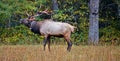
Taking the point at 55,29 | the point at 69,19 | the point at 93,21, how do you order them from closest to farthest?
1. the point at 55,29
2. the point at 93,21
3. the point at 69,19

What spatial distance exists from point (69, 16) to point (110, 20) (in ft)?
8.93

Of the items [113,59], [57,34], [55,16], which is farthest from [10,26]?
[113,59]

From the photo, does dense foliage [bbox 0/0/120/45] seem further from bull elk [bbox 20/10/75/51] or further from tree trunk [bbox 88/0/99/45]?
bull elk [bbox 20/10/75/51]

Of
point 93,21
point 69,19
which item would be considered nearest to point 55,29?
point 93,21

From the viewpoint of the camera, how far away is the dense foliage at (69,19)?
22844 mm

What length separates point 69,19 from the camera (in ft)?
76.9

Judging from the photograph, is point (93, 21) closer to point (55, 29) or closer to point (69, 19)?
point (69, 19)

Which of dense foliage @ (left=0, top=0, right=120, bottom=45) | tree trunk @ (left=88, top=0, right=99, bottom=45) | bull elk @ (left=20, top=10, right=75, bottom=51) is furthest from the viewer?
dense foliage @ (left=0, top=0, right=120, bottom=45)

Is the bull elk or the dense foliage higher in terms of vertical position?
the bull elk

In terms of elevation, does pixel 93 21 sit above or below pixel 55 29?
below

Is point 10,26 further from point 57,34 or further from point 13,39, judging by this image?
point 57,34

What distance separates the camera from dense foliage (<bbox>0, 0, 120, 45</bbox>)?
899 inches

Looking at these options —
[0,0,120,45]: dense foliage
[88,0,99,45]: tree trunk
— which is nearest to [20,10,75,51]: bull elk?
[88,0,99,45]: tree trunk

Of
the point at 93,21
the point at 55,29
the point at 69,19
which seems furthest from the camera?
the point at 69,19
